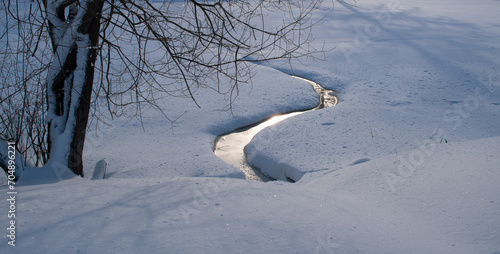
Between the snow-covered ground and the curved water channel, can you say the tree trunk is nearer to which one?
the snow-covered ground

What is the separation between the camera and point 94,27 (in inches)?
144

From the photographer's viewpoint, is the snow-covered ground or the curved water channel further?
the curved water channel

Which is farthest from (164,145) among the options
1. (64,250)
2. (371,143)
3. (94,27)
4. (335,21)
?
(335,21)

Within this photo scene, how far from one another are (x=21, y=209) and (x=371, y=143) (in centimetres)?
419

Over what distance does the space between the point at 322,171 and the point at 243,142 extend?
154 centimetres

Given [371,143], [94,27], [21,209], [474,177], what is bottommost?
[371,143]

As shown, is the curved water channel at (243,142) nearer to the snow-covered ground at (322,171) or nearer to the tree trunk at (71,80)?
the snow-covered ground at (322,171)

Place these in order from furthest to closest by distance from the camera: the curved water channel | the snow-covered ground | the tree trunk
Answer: the curved water channel, the tree trunk, the snow-covered ground

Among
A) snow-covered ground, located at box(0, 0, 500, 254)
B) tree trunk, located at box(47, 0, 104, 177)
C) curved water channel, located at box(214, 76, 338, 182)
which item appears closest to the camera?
snow-covered ground, located at box(0, 0, 500, 254)

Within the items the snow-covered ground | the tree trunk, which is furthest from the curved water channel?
the tree trunk

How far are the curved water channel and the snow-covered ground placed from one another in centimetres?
14

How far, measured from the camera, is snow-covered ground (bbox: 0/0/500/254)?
7.28ft

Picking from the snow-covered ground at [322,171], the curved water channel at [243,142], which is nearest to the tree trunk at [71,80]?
the snow-covered ground at [322,171]

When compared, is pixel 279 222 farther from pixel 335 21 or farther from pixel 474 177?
pixel 335 21
